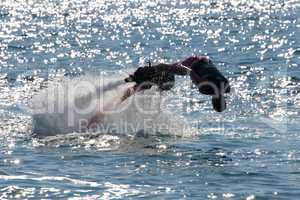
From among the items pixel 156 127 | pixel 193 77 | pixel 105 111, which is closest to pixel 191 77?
pixel 193 77

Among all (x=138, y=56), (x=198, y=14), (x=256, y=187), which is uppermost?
(x=198, y=14)

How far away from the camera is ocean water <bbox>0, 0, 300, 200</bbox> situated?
609 inches

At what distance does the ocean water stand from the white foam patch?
0.05 metres

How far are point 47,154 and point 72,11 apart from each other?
161 feet

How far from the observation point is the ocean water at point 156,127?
15.5 meters

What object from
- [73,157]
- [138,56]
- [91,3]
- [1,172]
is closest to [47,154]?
[73,157]

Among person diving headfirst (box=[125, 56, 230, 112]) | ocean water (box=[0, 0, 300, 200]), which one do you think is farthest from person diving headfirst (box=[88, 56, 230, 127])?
ocean water (box=[0, 0, 300, 200])

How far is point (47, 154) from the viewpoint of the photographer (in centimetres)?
1812

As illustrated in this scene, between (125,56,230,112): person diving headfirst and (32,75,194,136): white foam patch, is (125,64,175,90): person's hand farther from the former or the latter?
(32,75,194,136): white foam patch

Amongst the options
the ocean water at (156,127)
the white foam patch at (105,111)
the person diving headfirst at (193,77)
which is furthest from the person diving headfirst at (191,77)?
the ocean water at (156,127)

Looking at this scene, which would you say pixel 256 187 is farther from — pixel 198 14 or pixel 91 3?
pixel 91 3

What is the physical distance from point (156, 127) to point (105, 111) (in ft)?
4.33

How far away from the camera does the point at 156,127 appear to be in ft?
69.5

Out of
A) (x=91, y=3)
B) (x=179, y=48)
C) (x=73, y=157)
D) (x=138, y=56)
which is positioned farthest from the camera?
(x=91, y=3)
